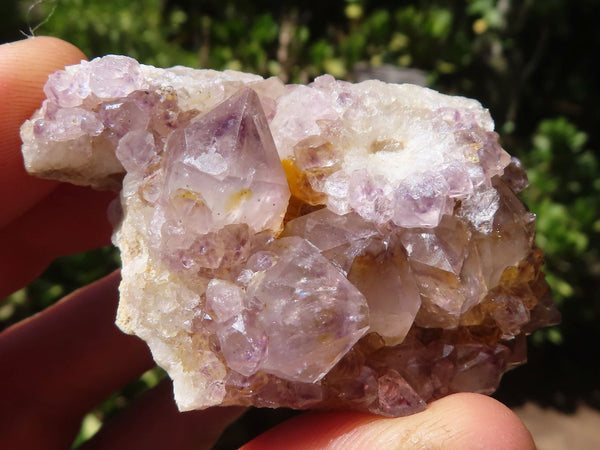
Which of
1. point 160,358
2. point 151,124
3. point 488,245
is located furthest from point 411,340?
point 151,124

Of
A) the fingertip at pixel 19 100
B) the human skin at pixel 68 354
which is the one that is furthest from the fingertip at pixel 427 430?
the fingertip at pixel 19 100

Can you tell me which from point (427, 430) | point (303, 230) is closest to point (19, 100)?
point (303, 230)

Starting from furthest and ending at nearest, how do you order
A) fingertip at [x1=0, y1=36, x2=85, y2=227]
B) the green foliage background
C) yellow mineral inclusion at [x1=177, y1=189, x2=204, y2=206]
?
the green foliage background, fingertip at [x1=0, y1=36, x2=85, y2=227], yellow mineral inclusion at [x1=177, y1=189, x2=204, y2=206]

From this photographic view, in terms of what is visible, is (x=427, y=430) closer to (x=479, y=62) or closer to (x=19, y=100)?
(x=19, y=100)

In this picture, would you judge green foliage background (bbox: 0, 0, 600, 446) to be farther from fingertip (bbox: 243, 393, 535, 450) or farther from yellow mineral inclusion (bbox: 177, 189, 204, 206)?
yellow mineral inclusion (bbox: 177, 189, 204, 206)

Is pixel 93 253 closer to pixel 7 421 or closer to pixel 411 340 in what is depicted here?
pixel 7 421

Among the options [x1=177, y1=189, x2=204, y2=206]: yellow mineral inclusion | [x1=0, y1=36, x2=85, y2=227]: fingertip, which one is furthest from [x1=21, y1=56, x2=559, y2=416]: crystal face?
[x1=0, y1=36, x2=85, y2=227]: fingertip

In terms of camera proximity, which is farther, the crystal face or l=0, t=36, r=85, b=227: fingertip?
l=0, t=36, r=85, b=227: fingertip
